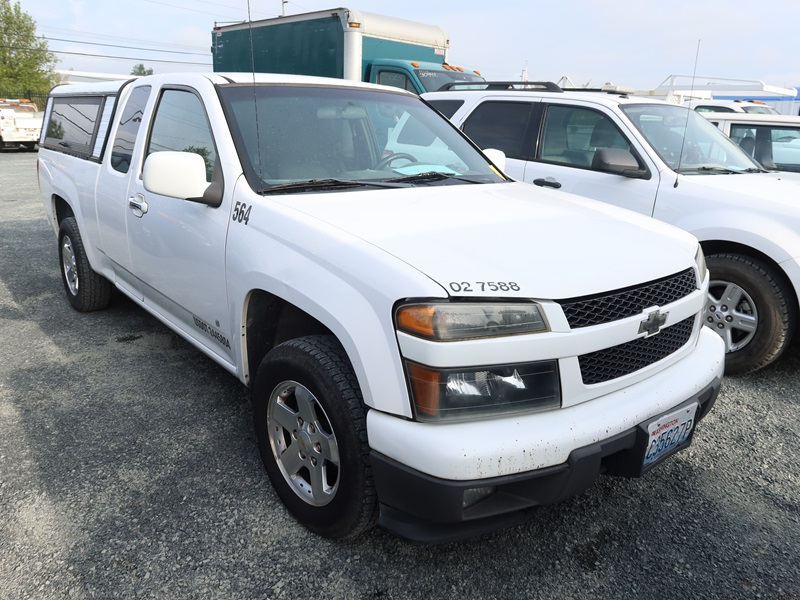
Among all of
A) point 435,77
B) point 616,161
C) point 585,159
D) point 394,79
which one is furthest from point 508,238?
point 435,77

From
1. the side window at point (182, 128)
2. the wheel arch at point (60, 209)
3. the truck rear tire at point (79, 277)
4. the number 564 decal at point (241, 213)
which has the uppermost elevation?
the side window at point (182, 128)

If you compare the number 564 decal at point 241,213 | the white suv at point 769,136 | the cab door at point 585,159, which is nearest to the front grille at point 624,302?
the number 564 decal at point 241,213

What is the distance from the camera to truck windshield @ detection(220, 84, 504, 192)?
2.88m

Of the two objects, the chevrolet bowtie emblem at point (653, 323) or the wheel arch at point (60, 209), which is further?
the wheel arch at point (60, 209)

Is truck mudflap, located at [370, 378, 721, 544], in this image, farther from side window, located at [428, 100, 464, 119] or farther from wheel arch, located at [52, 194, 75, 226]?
side window, located at [428, 100, 464, 119]

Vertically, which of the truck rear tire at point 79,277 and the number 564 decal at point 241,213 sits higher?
the number 564 decal at point 241,213

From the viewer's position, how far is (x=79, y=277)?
4.80 meters

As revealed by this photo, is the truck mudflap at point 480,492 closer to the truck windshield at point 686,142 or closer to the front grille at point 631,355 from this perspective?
the front grille at point 631,355

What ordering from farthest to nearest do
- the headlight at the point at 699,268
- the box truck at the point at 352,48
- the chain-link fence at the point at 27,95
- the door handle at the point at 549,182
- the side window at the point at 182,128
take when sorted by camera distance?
the chain-link fence at the point at 27,95
the box truck at the point at 352,48
the door handle at the point at 549,182
the side window at the point at 182,128
the headlight at the point at 699,268

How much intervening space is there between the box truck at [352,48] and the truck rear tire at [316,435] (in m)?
8.30

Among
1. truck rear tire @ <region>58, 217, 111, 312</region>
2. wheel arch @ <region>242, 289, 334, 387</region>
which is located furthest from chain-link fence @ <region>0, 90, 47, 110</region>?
wheel arch @ <region>242, 289, 334, 387</region>

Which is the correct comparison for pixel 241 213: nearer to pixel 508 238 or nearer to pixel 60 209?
pixel 508 238

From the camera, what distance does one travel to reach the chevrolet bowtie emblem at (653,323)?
2.20m

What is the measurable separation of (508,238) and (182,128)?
6.40 feet
